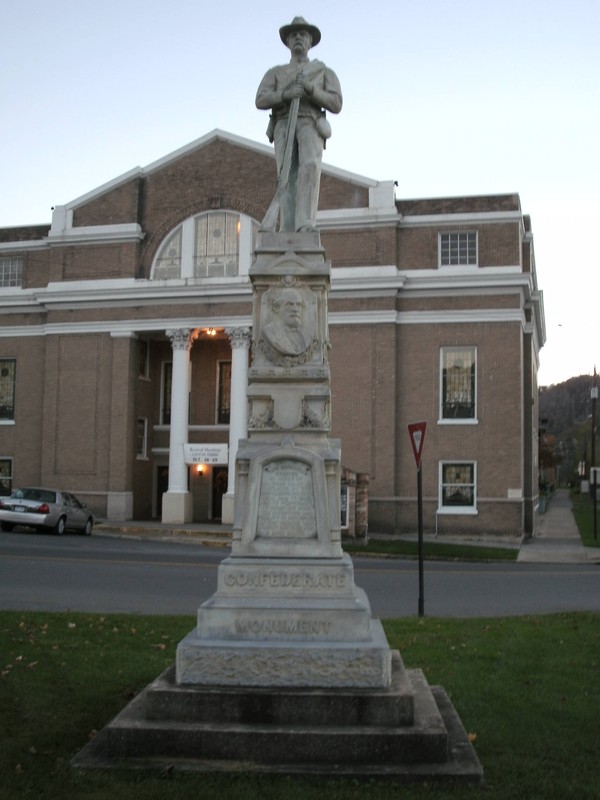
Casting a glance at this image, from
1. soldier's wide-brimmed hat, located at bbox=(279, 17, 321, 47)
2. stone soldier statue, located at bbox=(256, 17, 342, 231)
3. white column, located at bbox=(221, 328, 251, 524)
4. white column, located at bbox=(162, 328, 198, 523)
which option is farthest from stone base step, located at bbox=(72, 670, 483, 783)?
white column, located at bbox=(162, 328, 198, 523)

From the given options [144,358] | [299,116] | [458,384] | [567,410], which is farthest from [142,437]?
[567,410]

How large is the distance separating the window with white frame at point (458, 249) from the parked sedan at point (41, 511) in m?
15.3

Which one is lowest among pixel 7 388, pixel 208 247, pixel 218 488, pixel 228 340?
pixel 218 488

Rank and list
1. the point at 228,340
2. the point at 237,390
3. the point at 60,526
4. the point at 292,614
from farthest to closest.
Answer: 1. the point at 228,340
2. the point at 237,390
3. the point at 60,526
4. the point at 292,614

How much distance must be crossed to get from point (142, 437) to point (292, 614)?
101 feet

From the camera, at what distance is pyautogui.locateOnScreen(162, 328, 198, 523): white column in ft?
112

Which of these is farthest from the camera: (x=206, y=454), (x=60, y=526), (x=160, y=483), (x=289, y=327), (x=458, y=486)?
(x=160, y=483)

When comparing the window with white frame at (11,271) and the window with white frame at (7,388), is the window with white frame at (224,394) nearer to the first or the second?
the window with white frame at (7,388)

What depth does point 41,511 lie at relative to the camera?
2875cm

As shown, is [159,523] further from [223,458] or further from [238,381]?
[238,381]

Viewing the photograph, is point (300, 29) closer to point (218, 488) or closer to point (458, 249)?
point (458, 249)

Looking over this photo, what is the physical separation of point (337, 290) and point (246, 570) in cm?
2641

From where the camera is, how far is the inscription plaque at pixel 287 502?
718cm

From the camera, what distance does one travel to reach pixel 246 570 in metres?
6.98
